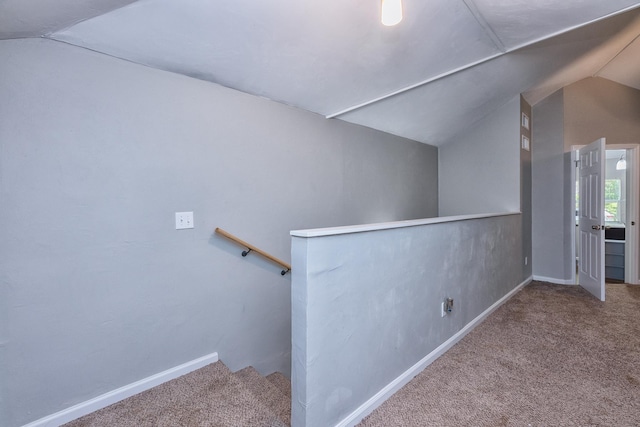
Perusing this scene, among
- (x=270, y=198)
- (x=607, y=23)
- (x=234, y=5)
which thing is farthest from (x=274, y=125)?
(x=607, y=23)

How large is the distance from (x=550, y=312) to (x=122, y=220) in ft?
13.2

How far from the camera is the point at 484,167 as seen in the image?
4.13m

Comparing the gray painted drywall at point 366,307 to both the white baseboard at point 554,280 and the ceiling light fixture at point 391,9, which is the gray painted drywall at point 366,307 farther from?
the white baseboard at point 554,280

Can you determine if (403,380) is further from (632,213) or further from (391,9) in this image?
(632,213)

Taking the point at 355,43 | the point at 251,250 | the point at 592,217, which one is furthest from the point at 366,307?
the point at 592,217

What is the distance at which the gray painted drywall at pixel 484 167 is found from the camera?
390 cm

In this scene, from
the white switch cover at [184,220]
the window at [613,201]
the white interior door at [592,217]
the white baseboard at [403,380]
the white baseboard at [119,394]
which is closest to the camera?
the white baseboard at [119,394]

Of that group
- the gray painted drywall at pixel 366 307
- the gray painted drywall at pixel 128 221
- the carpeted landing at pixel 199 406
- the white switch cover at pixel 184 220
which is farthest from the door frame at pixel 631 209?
the white switch cover at pixel 184 220

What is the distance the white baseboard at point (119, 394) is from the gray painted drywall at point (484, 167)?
3.76 meters

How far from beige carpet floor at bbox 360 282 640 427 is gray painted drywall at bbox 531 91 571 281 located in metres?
1.22

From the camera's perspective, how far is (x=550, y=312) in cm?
323

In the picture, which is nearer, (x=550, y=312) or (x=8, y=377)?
(x=8, y=377)

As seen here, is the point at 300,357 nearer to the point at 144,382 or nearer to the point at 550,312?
the point at 144,382

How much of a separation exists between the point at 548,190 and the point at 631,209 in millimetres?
966
